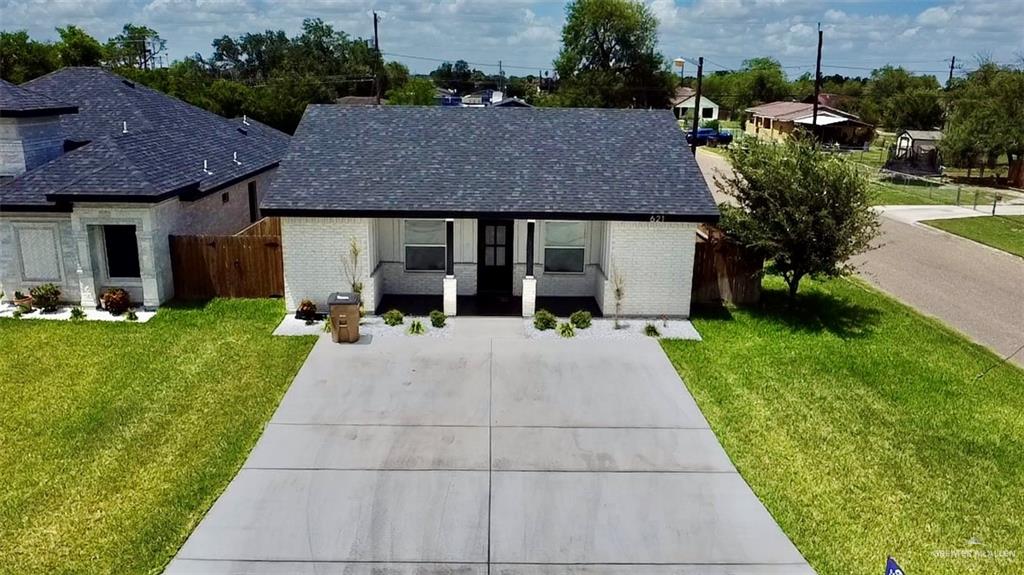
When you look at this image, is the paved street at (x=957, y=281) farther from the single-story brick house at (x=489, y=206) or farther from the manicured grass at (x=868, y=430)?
the single-story brick house at (x=489, y=206)

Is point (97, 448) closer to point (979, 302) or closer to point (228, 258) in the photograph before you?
point (228, 258)

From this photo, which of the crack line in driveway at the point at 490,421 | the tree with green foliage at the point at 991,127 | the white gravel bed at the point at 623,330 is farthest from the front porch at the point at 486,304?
the tree with green foliage at the point at 991,127

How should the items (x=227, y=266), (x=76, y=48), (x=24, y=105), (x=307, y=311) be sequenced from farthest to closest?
(x=76, y=48)
(x=227, y=266)
(x=24, y=105)
(x=307, y=311)

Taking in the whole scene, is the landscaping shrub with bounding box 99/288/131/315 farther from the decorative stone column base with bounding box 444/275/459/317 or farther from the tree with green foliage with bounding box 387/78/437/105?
the tree with green foliage with bounding box 387/78/437/105

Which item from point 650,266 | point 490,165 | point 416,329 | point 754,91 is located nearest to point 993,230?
point 650,266

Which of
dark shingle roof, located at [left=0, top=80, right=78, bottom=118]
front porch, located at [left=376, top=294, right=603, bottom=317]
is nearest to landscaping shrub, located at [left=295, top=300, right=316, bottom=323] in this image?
front porch, located at [left=376, top=294, right=603, bottom=317]

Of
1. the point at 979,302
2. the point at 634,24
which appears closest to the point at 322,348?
the point at 979,302

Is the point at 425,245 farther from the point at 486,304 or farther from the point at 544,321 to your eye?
the point at 544,321
